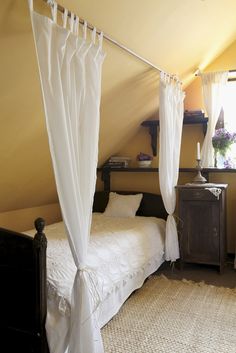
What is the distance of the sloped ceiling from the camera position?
6.10ft

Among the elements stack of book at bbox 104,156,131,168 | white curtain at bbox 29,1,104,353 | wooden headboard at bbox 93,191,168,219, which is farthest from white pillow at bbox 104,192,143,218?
white curtain at bbox 29,1,104,353

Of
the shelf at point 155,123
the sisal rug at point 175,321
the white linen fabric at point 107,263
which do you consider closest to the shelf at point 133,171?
the shelf at point 155,123

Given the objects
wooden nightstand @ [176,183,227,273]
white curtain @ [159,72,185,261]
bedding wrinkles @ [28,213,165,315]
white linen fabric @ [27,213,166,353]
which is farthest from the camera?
wooden nightstand @ [176,183,227,273]

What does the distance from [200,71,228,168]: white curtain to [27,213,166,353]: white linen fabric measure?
3.12ft

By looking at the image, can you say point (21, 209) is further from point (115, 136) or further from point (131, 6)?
point (131, 6)

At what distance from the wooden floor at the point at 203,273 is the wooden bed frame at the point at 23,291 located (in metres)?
1.85

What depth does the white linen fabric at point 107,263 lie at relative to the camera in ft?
5.85

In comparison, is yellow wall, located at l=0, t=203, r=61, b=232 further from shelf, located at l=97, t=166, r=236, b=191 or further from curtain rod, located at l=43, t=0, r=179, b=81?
curtain rod, located at l=43, t=0, r=179, b=81

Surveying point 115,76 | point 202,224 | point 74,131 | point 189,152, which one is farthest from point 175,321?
point 189,152

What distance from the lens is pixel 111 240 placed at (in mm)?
2742

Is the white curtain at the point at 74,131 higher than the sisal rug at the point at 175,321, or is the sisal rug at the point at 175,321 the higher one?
the white curtain at the point at 74,131

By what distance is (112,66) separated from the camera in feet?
8.36

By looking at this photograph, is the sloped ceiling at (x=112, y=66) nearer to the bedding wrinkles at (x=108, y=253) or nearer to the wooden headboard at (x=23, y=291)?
the bedding wrinkles at (x=108, y=253)

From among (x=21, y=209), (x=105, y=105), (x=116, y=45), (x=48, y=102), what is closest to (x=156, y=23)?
(x=116, y=45)
